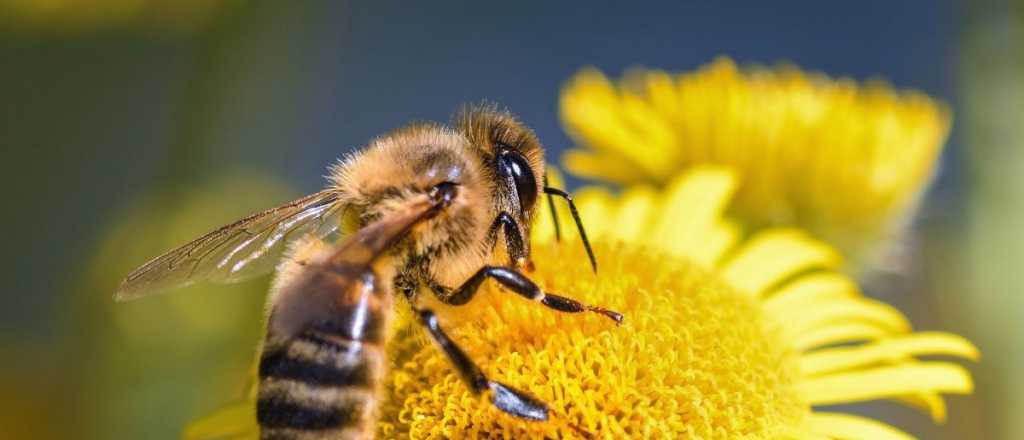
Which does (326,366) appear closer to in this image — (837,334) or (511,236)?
(511,236)

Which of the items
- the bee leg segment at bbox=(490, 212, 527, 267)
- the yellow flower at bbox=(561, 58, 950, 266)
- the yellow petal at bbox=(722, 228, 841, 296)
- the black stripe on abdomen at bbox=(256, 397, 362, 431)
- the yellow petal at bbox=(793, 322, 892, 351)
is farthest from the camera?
the yellow flower at bbox=(561, 58, 950, 266)

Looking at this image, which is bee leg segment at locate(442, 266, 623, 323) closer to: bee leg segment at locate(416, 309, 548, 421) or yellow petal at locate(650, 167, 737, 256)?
bee leg segment at locate(416, 309, 548, 421)

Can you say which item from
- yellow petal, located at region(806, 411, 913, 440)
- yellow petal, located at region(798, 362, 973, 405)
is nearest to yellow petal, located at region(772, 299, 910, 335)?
yellow petal, located at region(798, 362, 973, 405)

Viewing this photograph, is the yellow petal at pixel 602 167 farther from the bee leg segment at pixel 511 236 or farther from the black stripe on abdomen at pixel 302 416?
the black stripe on abdomen at pixel 302 416

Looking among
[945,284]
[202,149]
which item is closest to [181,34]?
[202,149]

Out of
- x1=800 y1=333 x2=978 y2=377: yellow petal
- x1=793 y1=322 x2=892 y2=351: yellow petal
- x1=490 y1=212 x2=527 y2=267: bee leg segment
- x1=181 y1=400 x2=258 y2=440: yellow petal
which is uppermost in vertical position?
x1=793 y1=322 x2=892 y2=351: yellow petal

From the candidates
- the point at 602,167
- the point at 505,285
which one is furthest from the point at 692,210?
the point at 505,285

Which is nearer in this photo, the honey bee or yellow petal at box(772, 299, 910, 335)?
the honey bee

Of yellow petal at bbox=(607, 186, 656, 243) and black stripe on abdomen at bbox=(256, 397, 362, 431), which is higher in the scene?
yellow petal at bbox=(607, 186, 656, 243)

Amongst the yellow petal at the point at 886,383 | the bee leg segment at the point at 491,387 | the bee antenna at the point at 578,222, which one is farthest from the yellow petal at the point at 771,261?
the bee leg segment at the point at 491,387
